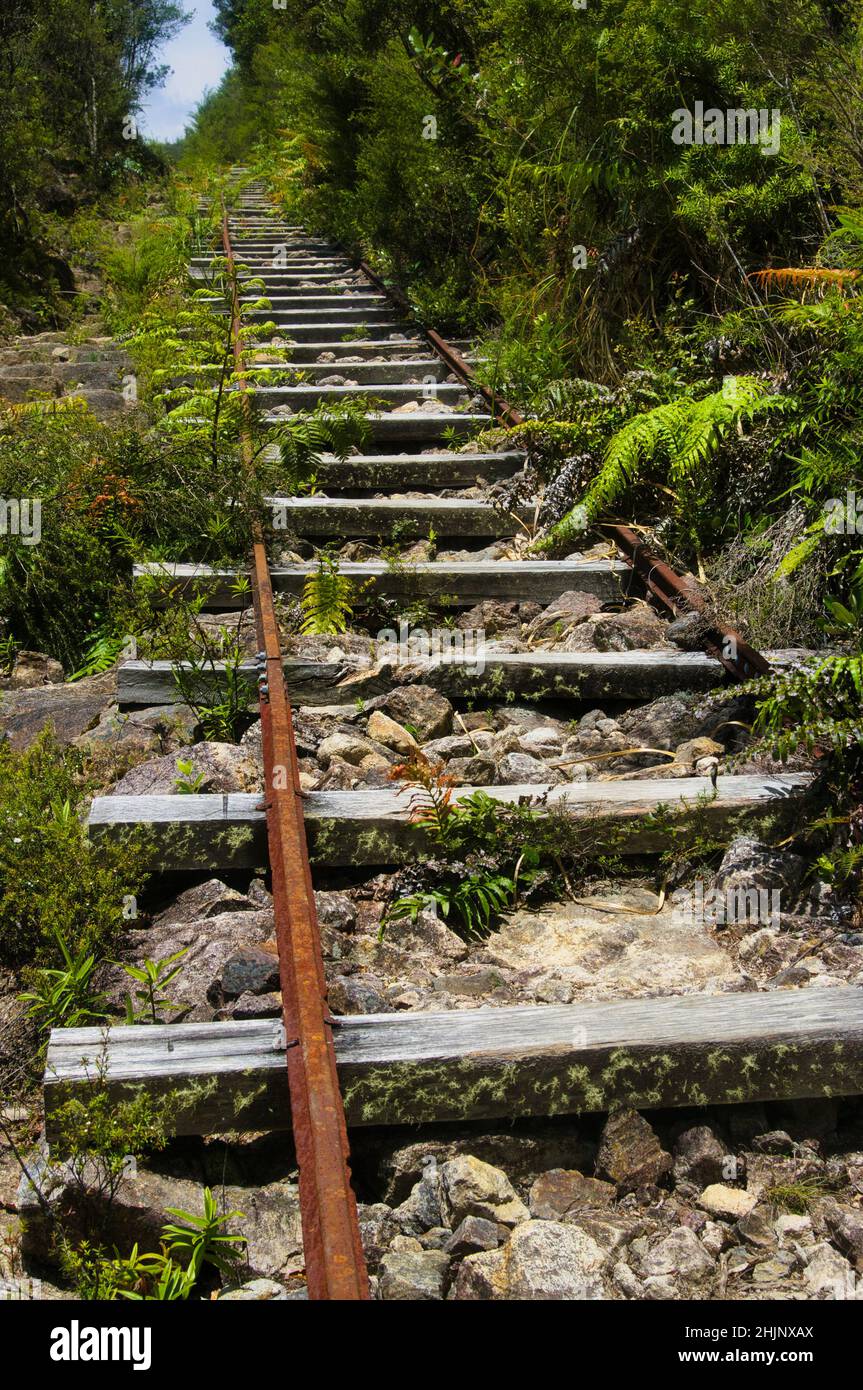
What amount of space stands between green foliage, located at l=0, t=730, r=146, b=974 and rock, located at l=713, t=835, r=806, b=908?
1.45 metres

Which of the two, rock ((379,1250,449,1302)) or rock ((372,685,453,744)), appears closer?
rock ((379,1250,449,1302))

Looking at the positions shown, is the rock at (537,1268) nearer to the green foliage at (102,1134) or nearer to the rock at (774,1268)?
the rock at (774,1268)

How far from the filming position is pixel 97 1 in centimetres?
2048

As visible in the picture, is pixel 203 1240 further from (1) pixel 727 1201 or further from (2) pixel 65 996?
(1) pixel 727 1201

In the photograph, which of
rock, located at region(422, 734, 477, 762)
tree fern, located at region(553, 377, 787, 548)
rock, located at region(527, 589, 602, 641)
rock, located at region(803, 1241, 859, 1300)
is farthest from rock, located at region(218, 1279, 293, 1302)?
tree fern, located at region(553, 377, 787, 548)

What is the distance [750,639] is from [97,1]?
69.1ft

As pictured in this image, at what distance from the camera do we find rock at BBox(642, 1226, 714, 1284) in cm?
200

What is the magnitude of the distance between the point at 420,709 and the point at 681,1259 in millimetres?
2083

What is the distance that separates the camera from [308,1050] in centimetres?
218

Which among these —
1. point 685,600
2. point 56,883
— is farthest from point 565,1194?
→ point 685,600

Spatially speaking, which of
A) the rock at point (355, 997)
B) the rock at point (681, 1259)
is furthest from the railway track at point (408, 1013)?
the rock at point (681, 1259)

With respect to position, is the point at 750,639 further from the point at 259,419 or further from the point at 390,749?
the point at 259,419

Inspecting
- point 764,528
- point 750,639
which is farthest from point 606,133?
point 750,639

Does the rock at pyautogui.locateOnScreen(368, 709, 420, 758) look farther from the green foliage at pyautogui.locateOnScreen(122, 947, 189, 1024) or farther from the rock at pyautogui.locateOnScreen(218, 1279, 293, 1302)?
the rock at pyautogui.locateOnScreen(218, 1279, 293, 1302)
